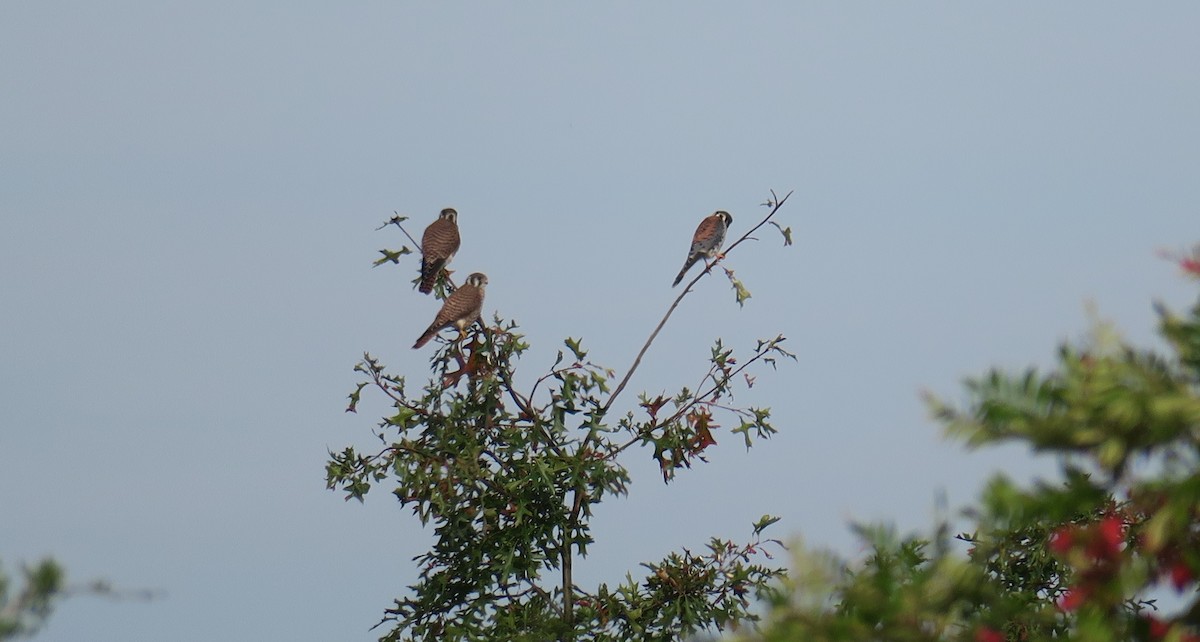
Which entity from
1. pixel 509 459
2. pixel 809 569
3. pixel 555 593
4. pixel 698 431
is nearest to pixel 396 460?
pixel 509 459

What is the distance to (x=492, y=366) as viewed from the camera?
1154cm

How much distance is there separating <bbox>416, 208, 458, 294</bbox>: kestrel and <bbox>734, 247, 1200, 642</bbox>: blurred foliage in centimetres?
796

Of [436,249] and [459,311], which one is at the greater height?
[436,249]

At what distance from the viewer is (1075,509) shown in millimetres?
5035

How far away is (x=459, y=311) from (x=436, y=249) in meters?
1.38

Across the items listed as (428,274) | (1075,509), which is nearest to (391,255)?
(428,274)

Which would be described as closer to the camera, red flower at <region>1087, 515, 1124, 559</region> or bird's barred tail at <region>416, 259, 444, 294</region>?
red flower at <region>1087, 515, 1124, 559</region>

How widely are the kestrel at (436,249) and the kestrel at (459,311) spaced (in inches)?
22.9

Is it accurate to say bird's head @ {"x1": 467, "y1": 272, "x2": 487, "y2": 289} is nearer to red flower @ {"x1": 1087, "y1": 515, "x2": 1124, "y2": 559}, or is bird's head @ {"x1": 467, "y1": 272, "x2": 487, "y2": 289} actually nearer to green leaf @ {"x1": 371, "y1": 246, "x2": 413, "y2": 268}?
green leaf @ {"x1": 371, "y1": 246, "x2": 413, "y2": 268}

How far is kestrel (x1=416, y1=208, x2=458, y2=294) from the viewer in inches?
502

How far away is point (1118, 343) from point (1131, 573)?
31.7 inches

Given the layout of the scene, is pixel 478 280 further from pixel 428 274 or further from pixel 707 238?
pixel 707 238

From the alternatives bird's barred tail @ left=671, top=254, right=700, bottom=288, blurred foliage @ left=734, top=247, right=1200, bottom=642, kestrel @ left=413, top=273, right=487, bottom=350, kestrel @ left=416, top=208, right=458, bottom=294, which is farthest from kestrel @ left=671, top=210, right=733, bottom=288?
blurred foliage @ left=734, top=247, right=1200, bottom=642

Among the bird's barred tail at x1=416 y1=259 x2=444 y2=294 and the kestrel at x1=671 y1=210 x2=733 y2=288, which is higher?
the kestrel at x1=671 y1=210 x2=733 y2=288
